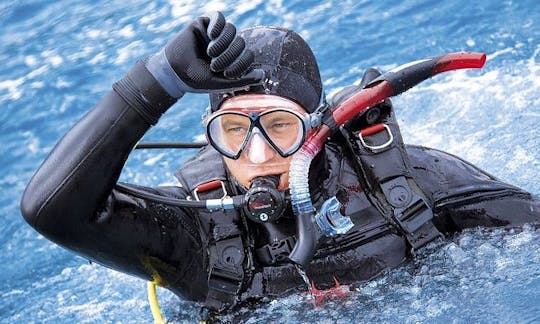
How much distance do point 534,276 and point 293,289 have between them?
84 cm

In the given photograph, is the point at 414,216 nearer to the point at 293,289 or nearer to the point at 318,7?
the point at 293,289

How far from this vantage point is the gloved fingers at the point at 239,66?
7.89ft

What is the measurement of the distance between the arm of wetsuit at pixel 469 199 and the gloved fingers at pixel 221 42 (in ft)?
3.28

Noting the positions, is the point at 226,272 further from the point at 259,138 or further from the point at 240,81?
the point at 240,81

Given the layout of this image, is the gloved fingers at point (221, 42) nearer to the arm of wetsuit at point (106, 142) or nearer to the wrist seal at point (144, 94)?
the arm of wetsuit at point (106, 142)

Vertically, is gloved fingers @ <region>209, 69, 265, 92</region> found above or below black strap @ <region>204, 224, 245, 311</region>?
above

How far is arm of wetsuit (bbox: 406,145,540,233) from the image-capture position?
2992mm

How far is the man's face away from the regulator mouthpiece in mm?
64

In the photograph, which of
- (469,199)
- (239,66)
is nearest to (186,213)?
(239,66)

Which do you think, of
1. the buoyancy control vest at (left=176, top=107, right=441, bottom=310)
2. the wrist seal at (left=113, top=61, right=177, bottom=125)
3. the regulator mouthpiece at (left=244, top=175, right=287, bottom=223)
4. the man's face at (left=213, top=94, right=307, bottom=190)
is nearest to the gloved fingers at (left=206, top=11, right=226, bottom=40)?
the wrist seal at (left=113, top=61, right=177, bottom=125)

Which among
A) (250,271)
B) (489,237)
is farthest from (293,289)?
(489,237)

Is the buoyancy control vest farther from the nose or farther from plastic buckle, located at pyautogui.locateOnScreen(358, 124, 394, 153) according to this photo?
the nose

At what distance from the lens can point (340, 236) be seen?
296 cm

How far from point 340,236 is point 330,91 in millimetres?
2910
